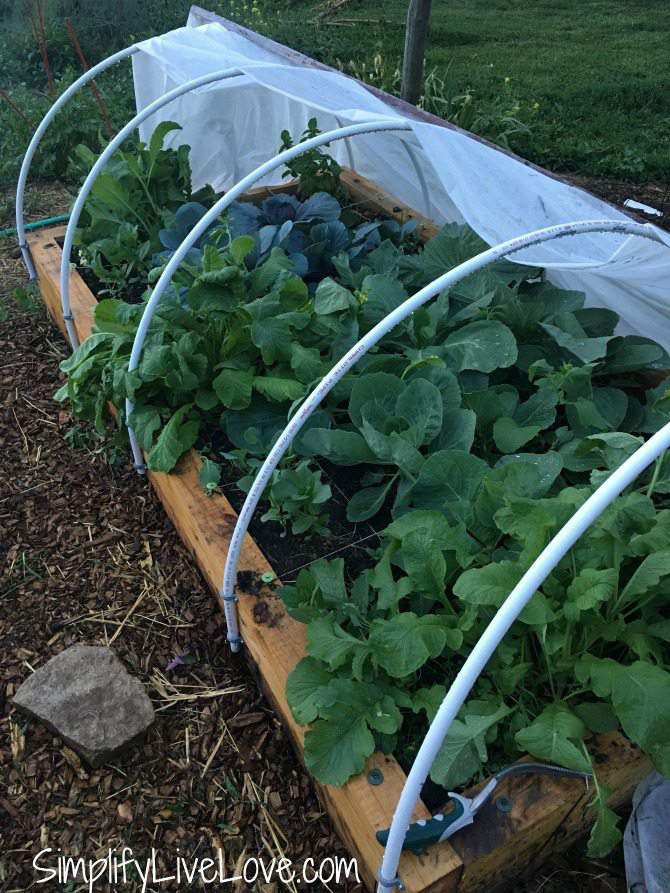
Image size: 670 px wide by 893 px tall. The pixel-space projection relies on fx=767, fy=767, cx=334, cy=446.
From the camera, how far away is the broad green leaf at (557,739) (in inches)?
57.5

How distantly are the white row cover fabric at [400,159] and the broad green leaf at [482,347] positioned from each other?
30 centimetres

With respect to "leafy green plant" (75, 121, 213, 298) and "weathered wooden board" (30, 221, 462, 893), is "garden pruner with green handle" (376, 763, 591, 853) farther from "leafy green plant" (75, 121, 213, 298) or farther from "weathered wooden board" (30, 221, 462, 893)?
"leafy green plant" (75, 121, 213, 298)

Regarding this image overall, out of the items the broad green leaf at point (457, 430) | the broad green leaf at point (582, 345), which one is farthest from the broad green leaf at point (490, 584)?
the broad green leaf at point (582, 345)

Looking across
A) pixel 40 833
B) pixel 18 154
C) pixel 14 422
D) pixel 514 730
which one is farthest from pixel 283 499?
pixel 18 154

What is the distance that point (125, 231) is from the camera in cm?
324

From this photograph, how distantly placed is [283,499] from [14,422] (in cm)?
145

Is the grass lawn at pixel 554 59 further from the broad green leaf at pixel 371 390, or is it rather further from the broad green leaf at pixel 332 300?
the broad green leaf at pixel 371 390

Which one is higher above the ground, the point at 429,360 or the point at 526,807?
the point at 429,360

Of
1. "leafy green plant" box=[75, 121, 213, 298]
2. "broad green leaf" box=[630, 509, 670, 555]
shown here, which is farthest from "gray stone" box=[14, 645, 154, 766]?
"leafy green plant" box=[75, 121, 213, 298]

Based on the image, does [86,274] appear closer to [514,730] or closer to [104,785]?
[104,785]

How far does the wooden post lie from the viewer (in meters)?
A: 3.88

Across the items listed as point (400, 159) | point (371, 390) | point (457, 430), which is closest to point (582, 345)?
point (457, 430)

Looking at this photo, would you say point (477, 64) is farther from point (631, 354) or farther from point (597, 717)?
point (597, 717)

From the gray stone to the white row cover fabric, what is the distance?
4.98 feet
